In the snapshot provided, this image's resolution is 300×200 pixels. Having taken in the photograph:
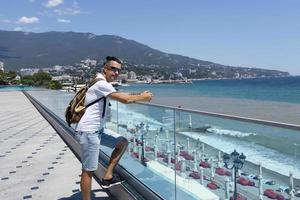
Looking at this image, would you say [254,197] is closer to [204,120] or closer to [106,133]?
[204,120]

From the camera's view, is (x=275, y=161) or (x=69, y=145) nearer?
(x=275, y=161)

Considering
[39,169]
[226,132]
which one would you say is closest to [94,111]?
[226,132]

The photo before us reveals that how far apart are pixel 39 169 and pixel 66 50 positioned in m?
128

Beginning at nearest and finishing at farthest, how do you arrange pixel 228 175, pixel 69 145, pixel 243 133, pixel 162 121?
1. pixel 243 133
2. pixel 228 175
3. pixel 162 121
4. pixel 69 145

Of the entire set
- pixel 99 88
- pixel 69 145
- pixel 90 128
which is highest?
pixel 99 88

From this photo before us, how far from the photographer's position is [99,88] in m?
2.77

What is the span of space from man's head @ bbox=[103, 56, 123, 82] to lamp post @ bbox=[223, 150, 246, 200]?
112 cm

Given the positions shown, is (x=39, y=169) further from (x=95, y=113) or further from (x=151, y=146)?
(x=95, y=113)

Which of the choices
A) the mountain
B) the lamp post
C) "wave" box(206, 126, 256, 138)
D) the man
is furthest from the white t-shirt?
the mountain

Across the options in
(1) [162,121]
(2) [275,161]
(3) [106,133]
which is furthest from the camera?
(3) [106,133]

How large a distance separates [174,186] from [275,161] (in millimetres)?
1094

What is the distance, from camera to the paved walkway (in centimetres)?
402

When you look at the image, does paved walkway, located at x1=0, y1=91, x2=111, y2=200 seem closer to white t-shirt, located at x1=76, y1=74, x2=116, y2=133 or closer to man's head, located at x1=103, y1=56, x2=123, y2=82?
white t-shirt, located at x1=76, y1=74, x2=116, y2=133

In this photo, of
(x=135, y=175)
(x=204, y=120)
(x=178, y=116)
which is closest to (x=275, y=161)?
(x=204, y=120)
